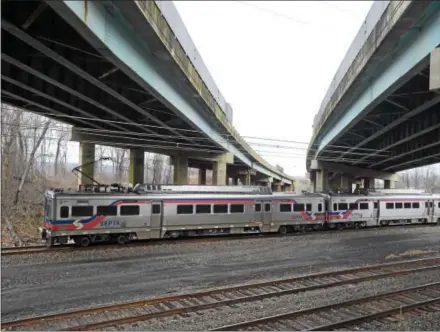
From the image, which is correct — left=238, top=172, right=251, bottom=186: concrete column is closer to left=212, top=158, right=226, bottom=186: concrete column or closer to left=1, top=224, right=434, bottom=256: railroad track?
left=212, top=158, right=226, bottom=186: concrete column

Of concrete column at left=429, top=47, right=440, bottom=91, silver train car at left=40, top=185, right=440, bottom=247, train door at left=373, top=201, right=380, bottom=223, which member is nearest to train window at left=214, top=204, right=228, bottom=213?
silver train car at left=40, top=185, right=440, bottom=247

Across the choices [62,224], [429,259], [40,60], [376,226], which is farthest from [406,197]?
[40,60]

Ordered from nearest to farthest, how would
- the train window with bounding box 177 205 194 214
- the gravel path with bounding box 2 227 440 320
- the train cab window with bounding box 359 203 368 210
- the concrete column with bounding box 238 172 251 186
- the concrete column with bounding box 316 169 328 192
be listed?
the gravel path with bounding box 2 227 440 320 → the train window with bounding box 177 205 194 214 → the train cab window with bounding box 359 203 368 210 → the concrete column with bounding box 316 169 328 192 → the concrete column with bounding box 238 172 251 186

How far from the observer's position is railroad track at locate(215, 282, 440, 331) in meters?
8.38

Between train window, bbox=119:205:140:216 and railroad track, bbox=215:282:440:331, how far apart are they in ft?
36.0

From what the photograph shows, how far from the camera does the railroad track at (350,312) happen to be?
27.5 ft

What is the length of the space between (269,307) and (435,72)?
6873mm

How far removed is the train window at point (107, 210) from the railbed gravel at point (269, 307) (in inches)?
383

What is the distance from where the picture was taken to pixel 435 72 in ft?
29.9

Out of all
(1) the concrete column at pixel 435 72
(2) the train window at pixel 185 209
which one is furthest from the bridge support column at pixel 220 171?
(1) the concrete column at pixel 435 72

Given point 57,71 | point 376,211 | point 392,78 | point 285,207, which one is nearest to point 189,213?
point 285,207

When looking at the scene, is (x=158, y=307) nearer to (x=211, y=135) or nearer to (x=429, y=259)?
(x=429, y=259)

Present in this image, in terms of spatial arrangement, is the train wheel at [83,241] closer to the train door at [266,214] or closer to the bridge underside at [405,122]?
the train door at [266,214]

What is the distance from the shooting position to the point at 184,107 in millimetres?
18562
